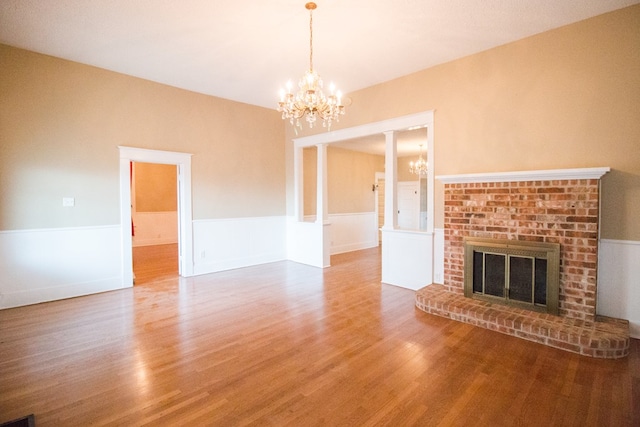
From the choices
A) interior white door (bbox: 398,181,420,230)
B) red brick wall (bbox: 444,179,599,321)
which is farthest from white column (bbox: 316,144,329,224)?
interior white door (bbox: 398,181,420,230)

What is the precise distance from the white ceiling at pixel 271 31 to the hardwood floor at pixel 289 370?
3.29 meters

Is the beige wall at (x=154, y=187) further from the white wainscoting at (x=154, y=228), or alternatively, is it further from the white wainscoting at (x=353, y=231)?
the white wainscoting at (x=353, y=231)

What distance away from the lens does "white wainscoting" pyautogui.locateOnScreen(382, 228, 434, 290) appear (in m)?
4.58

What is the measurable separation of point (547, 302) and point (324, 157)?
4.30 meters

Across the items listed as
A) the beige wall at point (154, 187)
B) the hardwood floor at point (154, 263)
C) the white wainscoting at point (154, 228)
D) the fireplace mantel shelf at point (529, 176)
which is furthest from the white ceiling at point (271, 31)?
the white wainscoting at point (154, 228)

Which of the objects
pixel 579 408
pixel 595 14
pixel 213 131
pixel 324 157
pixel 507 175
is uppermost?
pixel 595 14

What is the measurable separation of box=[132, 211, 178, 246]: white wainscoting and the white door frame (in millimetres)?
4514

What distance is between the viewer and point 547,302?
3357mm

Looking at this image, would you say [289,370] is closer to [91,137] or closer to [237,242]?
[237,242]

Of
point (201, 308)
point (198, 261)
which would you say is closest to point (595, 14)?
point (201, 308)

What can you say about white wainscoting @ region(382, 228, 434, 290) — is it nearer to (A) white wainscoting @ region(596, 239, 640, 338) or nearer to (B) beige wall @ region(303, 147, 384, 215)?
(A) white wainscoting @ region(596, 239, 640, 338)

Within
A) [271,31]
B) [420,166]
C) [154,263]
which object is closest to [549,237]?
[271,31]

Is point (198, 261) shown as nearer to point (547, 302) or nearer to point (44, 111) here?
point (44, 111)

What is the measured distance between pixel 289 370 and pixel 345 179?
6.22 metres
